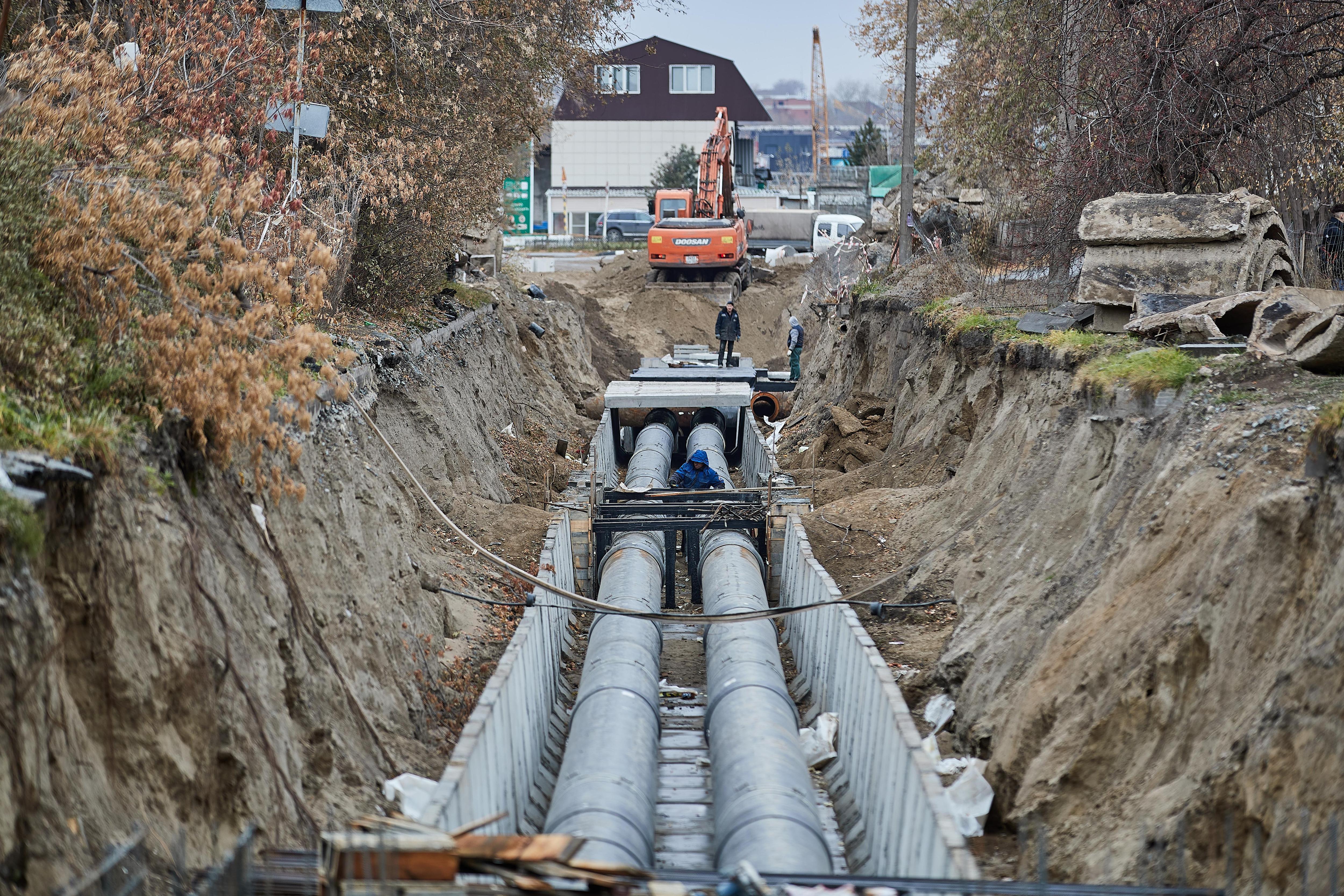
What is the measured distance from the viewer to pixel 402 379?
15547 millimetres

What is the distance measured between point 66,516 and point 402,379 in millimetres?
9583

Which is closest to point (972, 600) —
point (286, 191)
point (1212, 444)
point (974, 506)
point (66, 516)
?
point (974, 506)

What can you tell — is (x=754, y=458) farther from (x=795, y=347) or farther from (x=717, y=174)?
(x=717, y=174)

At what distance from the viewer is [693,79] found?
2702 inches

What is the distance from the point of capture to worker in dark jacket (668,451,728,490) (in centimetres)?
1612

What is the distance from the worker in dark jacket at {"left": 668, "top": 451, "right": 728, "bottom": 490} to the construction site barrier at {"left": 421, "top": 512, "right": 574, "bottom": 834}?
336 cm

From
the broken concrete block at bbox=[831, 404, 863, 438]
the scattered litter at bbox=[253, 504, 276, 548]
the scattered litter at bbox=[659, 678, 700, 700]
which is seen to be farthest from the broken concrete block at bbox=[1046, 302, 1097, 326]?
the scattered litter at bbox=[253, 504, 276, 548]

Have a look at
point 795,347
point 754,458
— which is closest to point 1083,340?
point 754,458

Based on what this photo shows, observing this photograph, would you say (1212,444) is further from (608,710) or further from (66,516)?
(66,516)

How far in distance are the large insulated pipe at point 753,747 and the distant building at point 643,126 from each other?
57095mm

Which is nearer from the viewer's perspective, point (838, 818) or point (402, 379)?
point (838, 818)

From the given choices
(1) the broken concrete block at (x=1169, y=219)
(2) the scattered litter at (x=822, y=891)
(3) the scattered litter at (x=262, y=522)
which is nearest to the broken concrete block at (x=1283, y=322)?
(1) the broken concrete block at (x=1169, y=219)

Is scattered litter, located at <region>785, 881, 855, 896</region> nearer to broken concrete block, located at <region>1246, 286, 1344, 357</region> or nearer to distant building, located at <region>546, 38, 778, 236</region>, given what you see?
broken concrete block, located at <region>1246, 286, 1344, 357</region>

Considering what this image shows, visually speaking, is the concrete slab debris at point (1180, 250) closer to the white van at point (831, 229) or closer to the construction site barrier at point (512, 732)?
the construction site barrier at point (512, 732)
